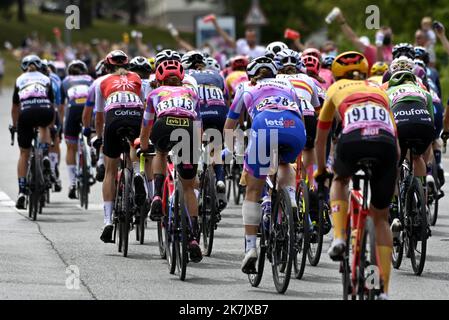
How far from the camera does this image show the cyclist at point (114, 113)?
13906mm

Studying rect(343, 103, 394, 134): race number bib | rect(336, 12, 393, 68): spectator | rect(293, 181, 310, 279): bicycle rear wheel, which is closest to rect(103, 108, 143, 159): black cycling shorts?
rect(293, 181, 310, 279): bicycle rear wheel

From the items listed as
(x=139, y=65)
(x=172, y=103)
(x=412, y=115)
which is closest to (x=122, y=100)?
(x=139, y=65)

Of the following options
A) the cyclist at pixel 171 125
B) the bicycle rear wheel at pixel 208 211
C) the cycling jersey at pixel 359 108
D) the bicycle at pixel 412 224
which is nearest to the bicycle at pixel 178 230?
A: the cyclist at pixel 171 125

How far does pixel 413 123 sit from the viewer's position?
1274 centimetres

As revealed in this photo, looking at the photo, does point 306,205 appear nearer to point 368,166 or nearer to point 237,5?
point 368,166

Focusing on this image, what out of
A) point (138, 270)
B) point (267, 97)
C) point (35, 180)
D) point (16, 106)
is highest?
point (16, 106)

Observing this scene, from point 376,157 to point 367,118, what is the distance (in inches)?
11.3

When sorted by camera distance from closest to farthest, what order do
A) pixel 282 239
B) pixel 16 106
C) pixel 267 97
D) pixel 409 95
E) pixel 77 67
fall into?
pixel 282 239 → pixel 267 97 → pixel 409 95 → pixel 16 106 → pixel 77 67

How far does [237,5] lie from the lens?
83938 mm

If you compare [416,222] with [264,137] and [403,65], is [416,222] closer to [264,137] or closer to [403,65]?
[264,137]

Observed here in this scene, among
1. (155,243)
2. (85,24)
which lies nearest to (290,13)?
(85,24)

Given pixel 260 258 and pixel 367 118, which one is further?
pixel 260 258

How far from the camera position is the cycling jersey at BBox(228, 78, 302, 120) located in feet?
38.2

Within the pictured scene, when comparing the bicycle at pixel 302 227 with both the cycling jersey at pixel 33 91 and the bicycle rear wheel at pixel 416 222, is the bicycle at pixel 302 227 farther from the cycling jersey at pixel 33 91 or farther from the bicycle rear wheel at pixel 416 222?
the cycling jersey at pixel 33 91
